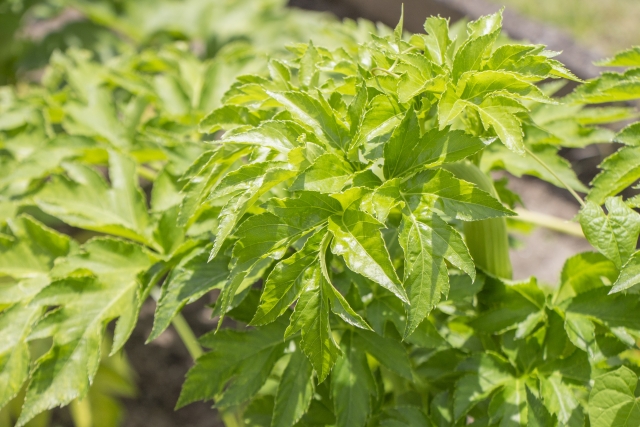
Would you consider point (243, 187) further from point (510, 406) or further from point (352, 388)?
point (510, 406)

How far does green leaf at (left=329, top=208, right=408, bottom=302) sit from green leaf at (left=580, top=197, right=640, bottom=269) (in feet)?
0.92

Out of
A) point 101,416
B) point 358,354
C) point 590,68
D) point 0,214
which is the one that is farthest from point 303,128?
point 590,68

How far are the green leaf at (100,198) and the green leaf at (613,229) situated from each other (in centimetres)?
72

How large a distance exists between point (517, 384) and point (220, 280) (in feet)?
1.46

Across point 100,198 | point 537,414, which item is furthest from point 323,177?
point 100,198

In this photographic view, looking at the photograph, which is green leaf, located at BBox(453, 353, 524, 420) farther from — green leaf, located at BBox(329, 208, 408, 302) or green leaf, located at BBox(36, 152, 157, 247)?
green leaf, located at BBox(36, 152, 157, 247)

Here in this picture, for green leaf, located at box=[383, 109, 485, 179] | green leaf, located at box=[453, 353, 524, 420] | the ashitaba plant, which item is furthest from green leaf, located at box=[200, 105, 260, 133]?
green leaf, located at box=[453, 353, 524, 420]

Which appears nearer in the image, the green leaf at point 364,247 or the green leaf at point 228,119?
the green leaf at point 364,247

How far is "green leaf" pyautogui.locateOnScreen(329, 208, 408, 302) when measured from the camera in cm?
69

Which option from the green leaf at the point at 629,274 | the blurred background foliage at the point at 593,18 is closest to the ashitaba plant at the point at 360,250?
the green leaf at the point at 629,274

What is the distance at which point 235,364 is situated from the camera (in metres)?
0.93

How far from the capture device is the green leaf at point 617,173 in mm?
838

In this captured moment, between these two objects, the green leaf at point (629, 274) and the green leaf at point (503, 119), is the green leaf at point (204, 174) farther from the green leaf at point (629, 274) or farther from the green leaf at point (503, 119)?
the green leaf at point (629, 274)

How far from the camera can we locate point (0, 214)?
1254 millimetres
